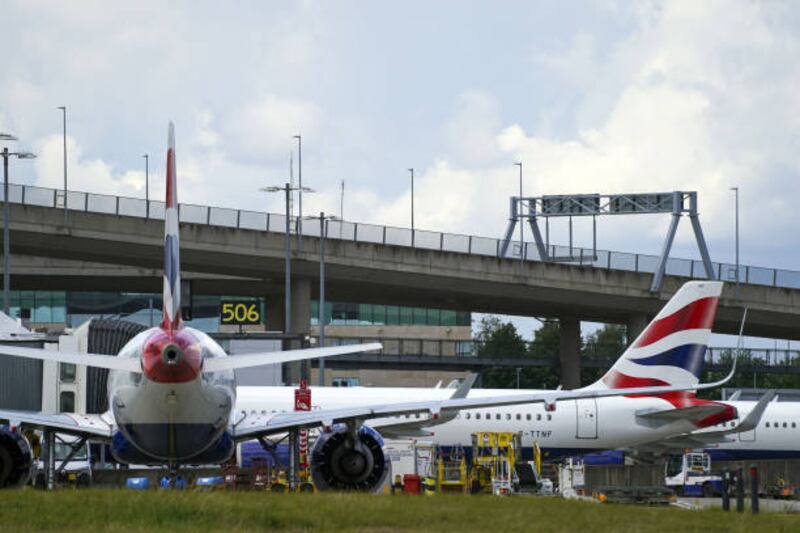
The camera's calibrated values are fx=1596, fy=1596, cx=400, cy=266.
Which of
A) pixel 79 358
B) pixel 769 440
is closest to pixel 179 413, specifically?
pixel 79 358

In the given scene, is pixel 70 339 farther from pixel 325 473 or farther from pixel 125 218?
pixel 125 218

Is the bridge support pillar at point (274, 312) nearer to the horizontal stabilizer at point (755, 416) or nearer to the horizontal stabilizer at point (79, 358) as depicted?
the horizontal stabilizer at point (755, 416)

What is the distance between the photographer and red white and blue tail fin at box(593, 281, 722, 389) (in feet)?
189

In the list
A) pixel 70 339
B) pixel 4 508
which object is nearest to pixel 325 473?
pixel 4 508

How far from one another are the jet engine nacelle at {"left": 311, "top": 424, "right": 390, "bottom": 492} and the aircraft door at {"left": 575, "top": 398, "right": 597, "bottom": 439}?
24809 mm

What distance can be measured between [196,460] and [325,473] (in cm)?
272

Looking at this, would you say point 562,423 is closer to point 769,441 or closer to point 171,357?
point 769,441

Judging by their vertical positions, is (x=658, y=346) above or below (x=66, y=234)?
below


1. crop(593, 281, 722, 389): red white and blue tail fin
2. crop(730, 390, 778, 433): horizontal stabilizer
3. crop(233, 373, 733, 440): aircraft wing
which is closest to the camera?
crop(233, 373, 733, 440): aircraft wing

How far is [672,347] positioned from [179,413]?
101ft

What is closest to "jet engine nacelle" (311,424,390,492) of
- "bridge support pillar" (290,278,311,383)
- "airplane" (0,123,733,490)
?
"airplane" (0,123,733,490)

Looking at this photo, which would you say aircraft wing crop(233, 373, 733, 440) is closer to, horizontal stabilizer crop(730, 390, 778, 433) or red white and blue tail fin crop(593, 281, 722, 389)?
horizontal stabilizer crop(730, 390, 778, 433)

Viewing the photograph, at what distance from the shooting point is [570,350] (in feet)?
361

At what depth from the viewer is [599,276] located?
94062 millimetres
